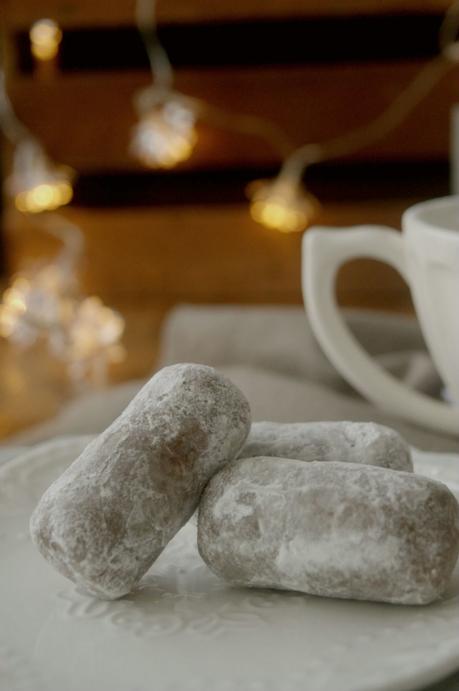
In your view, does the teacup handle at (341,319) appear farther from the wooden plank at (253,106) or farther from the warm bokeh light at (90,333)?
the wooden plank at (253,106)

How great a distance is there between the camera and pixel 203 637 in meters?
0.36

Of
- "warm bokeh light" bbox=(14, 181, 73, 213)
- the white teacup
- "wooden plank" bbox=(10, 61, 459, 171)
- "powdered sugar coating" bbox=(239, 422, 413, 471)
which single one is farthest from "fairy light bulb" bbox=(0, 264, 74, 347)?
"powdered sugar coating" bbox=(239, 422, 413, 471)

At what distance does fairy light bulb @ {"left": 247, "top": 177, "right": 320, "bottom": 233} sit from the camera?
5.99ft

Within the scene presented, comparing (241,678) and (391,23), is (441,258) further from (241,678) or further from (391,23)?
(391,23)

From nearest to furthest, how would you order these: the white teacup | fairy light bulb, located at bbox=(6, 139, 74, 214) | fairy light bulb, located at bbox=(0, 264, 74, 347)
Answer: the white teacup
fairy light bulb, located at bbox=(0, 264, 74, 347)
fairy light bulb, located at bbox=(6, 139, 74, 214)

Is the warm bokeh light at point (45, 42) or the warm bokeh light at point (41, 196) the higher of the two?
the warm bokeh light at point (45, 42)

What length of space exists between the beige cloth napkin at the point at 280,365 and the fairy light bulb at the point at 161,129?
3.15ft

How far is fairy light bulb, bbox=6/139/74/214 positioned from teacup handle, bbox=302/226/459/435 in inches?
47.1

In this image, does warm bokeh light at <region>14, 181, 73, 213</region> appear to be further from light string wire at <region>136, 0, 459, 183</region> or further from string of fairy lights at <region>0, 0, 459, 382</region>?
light string wire at <region>136, 0, 459, 183</region>

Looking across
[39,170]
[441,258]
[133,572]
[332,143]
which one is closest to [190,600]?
[133,572]

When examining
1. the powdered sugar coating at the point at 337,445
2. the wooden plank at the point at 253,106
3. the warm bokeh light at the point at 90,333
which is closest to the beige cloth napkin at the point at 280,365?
the powdered sugar coating at the point at 337,445

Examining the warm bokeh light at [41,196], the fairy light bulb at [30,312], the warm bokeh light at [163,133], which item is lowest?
the fairy light bulb at [30,312]

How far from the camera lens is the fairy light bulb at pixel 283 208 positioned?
1826 mm

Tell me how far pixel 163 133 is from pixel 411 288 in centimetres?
127
